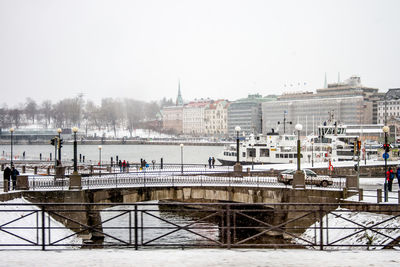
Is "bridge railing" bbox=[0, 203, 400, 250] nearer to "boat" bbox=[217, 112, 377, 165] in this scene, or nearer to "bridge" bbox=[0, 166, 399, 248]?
"bridge" bbox=[0, 166, 399, 248]

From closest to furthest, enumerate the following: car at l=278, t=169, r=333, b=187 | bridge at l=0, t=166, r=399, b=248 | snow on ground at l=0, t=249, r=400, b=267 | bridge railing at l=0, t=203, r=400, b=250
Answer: snow on ground at l=0, t=249, r=400, b=267, bridge railing at l=0, t=203, r=400, b=250, bridge at l=0, t=166, r=399, b=248, car at l=278, t=169, r=333, b=187

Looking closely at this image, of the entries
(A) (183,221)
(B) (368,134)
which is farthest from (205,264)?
(B) (368,134)

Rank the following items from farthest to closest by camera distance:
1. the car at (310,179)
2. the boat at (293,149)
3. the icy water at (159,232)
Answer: the boat at (293,149), the car at (310,179), the icy water at (159,232)

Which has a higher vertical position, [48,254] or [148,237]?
[48,254]

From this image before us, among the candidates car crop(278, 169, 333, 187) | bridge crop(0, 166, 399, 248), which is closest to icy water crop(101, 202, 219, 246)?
bridge crop(0, 166, 399, 248)

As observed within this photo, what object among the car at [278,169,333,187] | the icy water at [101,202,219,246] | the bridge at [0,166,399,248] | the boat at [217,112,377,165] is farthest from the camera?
the boat at [217,112,377,165]

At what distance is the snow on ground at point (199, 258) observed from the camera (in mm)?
11836

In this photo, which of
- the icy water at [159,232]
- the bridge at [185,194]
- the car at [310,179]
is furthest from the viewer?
the car at [310,179]

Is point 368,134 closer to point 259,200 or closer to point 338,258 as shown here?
point 259,200

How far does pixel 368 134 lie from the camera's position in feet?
596

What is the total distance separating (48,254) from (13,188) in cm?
1709

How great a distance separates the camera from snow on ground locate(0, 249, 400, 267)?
11.8 m

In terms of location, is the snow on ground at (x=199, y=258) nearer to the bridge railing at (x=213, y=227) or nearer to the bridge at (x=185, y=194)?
the bridge railing at (x=213, y=227)

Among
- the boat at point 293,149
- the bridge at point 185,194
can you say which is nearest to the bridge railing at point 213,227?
the bridge at point 185,194
